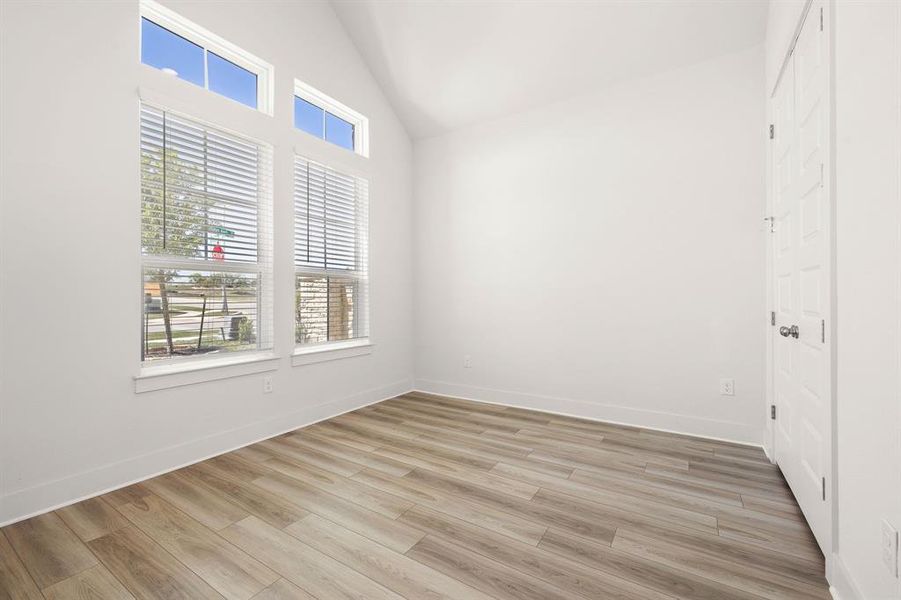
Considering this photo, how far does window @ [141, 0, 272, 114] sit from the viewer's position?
2500 millimetres

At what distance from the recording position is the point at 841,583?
1377 millimetres

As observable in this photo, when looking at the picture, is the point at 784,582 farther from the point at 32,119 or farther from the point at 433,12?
the point at 433,12

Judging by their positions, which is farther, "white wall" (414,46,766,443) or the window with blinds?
the window with blinds

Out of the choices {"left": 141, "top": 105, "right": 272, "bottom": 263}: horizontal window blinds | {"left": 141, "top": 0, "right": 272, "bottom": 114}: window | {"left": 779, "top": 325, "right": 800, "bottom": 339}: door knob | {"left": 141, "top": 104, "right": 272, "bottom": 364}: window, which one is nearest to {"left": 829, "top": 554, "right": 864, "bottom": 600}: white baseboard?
{"left": 779, "top": 325, "right": 800, "bottom": 339}: door knob

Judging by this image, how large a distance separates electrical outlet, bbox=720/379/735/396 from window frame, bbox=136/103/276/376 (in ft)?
11.2

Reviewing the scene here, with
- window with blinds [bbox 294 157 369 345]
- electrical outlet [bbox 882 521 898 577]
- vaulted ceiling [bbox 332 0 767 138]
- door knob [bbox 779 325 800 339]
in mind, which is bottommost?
electrical outlet [bbox 882 521 898 577]

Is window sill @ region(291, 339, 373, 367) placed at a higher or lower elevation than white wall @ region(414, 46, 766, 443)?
lower

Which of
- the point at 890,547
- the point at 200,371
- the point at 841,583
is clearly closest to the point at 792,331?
the point at 841,583

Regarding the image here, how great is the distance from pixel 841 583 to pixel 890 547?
1.49 feet

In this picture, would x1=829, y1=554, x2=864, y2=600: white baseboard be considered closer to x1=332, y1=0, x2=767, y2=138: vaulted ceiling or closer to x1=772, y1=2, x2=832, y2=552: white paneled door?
x1=772, y1=2, x2=832, y2=552: white paneled door

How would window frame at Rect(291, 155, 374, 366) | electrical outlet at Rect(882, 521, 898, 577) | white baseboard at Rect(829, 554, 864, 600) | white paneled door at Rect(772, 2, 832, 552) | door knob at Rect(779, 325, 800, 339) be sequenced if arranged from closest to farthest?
electrical outlet at Rect(882, 521, 898, 577)
white baseboard at Rect(829, 554, 864, 600)
white paneled door at Rect(772, 2, 832, 552)
door knob at Rect(779, 325, 800, 339)
window frame at Rect(291, 155, 374, 366)

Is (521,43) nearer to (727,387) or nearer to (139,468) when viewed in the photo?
(727,387)

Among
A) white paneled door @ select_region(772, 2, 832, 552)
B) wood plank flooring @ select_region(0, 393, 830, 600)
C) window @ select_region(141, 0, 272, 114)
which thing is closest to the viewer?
wood plank flooring @ select_region(0, 393, 830, 600)

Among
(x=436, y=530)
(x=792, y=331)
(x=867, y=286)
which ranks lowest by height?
(x=436, y=530)
